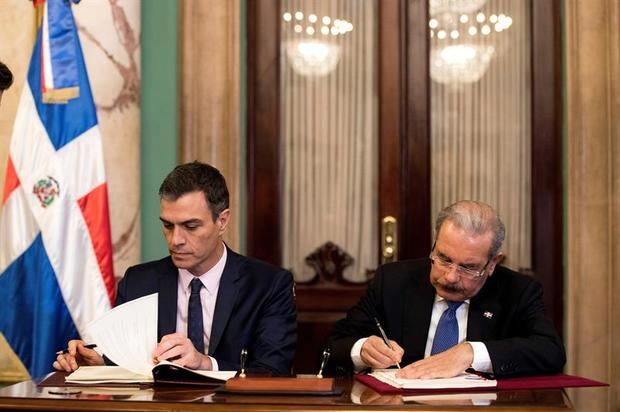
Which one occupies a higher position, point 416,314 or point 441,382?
point 416,314

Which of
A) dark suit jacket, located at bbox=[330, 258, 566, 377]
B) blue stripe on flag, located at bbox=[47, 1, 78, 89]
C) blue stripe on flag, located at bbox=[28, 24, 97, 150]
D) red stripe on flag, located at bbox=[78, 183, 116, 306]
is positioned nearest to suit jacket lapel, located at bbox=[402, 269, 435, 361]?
dark suit jacket, located at bbox=[330, 258, 566, 377]

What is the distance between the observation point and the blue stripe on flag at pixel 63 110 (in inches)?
193

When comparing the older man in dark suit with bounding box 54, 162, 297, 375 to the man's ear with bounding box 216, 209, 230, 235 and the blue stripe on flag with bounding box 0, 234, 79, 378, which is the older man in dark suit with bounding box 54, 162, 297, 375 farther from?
the blue stripe on flag with bounding box 0, 234, 79, 378

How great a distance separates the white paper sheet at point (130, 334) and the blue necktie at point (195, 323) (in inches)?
17.3

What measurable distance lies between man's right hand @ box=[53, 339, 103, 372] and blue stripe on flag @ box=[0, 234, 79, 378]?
1375mm

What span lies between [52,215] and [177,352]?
188cm

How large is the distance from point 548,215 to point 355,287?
45.3 inches

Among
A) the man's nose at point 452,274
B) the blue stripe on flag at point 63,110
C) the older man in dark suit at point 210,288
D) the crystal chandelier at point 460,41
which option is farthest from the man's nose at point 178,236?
the crystal chandelier at point 460,41

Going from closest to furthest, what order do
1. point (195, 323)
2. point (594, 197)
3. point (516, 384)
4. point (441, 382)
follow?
point (441, 382) < point (516, 384) < point (195, 323) < point (594, 197)

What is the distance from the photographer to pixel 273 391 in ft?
9.13

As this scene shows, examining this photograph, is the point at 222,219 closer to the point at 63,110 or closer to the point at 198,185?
the point at 198,185

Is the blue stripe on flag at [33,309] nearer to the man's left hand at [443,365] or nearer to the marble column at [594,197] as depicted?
the man's left hand at [443,365]

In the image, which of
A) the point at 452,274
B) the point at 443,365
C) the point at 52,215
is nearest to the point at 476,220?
the point at 452,274

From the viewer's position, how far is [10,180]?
16.0ft
